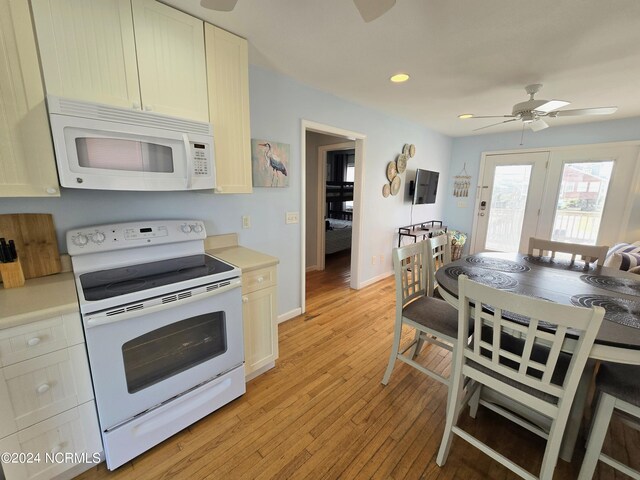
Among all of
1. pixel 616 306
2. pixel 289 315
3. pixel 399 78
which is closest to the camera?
pixel 616 306

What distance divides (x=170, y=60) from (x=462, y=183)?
516 centimetres

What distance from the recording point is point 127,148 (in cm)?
144

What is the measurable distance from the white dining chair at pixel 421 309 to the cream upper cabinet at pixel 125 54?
67.1 inches

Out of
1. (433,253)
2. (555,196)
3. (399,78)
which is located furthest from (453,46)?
(555,196)

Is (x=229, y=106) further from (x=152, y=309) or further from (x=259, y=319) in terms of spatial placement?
(x=259, y=319)

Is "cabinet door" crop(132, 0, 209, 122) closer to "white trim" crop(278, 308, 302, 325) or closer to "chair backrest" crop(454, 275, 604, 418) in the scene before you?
"chair backrest" crop(454, 275, 604, 418)

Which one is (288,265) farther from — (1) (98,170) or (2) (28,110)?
(2) (28,110)

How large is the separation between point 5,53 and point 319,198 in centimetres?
348

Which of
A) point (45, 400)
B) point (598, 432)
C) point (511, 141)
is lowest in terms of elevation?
point (598, 432)

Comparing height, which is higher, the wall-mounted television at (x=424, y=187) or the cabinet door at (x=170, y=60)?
the cabinet door at (x=170, y=60)

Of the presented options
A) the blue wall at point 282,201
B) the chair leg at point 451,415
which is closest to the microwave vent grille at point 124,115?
the blue wall at point 282,201

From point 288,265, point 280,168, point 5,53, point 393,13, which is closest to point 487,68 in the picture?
point 393,13

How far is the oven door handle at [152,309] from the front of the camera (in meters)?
1.18

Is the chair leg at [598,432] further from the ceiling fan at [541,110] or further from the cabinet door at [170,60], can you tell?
the cabinet door at [170,60]
